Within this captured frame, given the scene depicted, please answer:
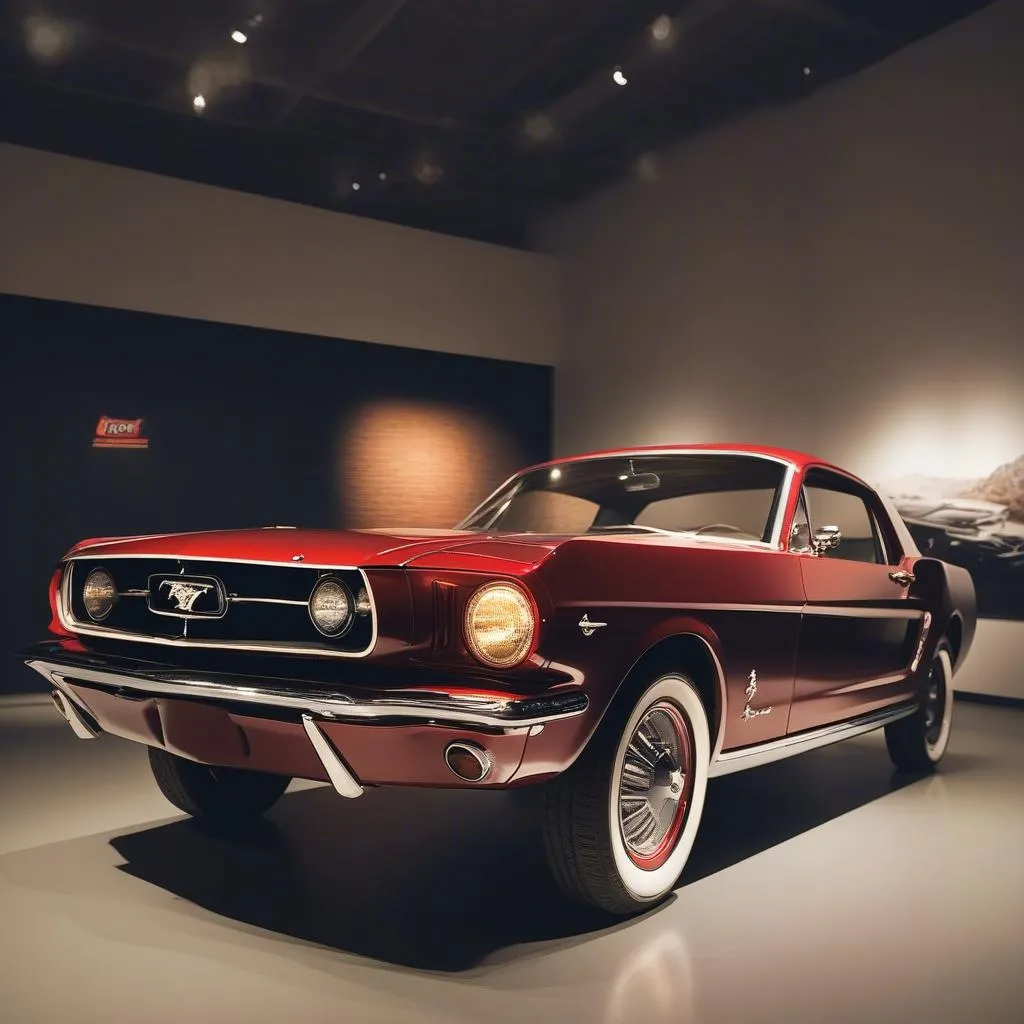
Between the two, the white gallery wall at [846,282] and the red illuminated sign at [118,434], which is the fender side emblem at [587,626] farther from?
the red illuminated sign at [118,434]

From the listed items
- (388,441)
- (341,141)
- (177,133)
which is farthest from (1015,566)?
(177,133)

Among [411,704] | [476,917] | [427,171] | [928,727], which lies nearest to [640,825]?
[476,917]

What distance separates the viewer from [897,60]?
743cm

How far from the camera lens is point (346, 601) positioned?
240 centimetres

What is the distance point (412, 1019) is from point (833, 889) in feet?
4.78

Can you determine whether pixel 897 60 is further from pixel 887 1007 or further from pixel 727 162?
pixel 887 1007

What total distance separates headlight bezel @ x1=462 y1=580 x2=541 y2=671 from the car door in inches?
55.5

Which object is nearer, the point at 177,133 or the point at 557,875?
the point at 557,875

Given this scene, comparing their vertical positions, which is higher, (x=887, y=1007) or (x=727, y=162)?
(x=727, y=162)

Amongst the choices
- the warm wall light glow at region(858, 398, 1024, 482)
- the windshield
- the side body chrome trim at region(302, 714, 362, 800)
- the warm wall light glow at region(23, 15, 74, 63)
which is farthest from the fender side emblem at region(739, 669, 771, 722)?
the warm wall light glow at region(23, 15, 74, 63)

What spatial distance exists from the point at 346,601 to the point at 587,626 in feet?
1.92

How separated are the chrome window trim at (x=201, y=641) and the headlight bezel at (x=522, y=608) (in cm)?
22

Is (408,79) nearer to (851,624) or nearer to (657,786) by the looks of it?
(851,624)

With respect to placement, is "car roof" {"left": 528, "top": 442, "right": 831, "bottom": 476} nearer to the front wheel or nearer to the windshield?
the windshield
